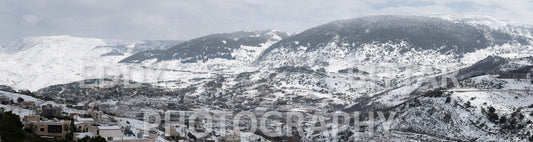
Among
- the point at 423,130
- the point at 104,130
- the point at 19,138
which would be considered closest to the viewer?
the point at 19,138

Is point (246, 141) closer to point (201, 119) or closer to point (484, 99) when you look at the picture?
point (201, 119)

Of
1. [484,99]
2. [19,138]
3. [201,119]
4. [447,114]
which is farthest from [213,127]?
[19,138]

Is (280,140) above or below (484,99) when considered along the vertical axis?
below

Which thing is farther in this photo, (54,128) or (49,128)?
(54,128)

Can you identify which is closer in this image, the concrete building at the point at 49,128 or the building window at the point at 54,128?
the concrete building at the point at 49,128

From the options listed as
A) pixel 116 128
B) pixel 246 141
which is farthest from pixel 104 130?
pixel 246 141

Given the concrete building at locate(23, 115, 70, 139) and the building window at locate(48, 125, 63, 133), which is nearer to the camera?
the concrete building at locate(23, 115, 70, 139)

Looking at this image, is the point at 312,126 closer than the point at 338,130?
No

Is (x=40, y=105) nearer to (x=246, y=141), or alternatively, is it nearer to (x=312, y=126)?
(x=246, y=141)

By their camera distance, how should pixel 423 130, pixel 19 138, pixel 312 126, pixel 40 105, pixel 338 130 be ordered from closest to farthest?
pixel 19 138 → pixel 40 105 → pixel 423 130 → pixel 338 130 → pixel 312 126
